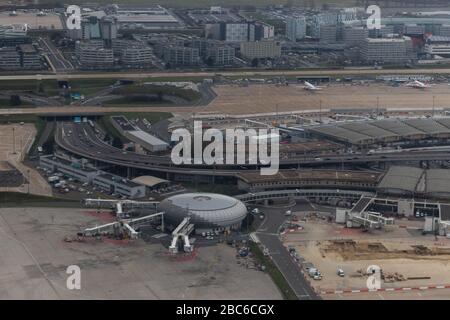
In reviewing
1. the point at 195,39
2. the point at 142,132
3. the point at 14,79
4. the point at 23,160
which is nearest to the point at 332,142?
the point at 142,132

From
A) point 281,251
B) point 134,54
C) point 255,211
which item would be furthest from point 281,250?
point 134,54

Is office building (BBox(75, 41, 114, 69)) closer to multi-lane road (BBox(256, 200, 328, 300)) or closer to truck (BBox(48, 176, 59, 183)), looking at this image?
truck (BBox(48, 176, 59, 183))

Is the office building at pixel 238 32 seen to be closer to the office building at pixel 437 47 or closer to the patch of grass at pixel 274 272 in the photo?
the office building at pixel 437 47

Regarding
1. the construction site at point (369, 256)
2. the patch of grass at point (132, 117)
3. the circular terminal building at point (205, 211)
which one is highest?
the patch of grass at point (132, 117)

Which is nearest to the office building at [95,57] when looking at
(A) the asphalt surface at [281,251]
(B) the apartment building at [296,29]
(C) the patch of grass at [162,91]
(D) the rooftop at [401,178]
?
(C) the patch of grass at [162,91]

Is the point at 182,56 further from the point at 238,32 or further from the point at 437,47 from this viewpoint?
the point at 437,47

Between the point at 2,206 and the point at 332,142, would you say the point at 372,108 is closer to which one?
the point at 332,142
